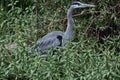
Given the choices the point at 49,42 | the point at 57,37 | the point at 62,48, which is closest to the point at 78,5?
the point at 57,37

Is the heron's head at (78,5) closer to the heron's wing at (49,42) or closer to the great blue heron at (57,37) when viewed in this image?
the great blue heron at (57,37)

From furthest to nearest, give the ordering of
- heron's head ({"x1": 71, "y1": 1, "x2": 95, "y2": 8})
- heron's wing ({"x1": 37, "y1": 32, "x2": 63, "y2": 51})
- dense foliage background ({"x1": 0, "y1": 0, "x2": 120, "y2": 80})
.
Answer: heron's head ({"x1": 71, "y1": 1, "x2": 95, "y2": 8}) < heron's wing ({"x1": 37, "y1": 32, "x2": 63, "y2": 51}) < dense foliage background ({"x1": 0, "y1": 0, "x2": 120, "y2": 80})

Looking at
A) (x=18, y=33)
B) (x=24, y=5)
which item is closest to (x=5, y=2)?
(x=24, y=5)

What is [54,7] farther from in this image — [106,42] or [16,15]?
[106,42]

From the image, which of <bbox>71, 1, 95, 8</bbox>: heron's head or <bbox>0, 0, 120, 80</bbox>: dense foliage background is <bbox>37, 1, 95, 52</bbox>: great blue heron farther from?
<bbox>0, 0, 120, 80</bbox>: dense foliage background

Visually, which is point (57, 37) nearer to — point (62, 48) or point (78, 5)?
point (78, 5)

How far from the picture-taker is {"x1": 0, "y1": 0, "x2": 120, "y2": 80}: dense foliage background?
150 inches

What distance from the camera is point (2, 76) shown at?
160 inches

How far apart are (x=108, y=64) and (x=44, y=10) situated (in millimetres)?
2503

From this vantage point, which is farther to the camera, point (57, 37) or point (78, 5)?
point (78, 5)

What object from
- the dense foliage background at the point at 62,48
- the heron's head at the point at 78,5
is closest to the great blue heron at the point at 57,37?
the heron's head at the point at 78,5

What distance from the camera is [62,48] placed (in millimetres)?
4152

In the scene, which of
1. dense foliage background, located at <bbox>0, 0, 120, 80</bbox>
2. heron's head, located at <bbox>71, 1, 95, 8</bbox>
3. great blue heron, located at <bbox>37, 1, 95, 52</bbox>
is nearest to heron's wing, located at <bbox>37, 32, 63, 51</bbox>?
great blue heron, located at <bbox>37, 1, 95, 52</bbox>

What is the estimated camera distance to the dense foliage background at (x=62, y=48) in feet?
12.5
